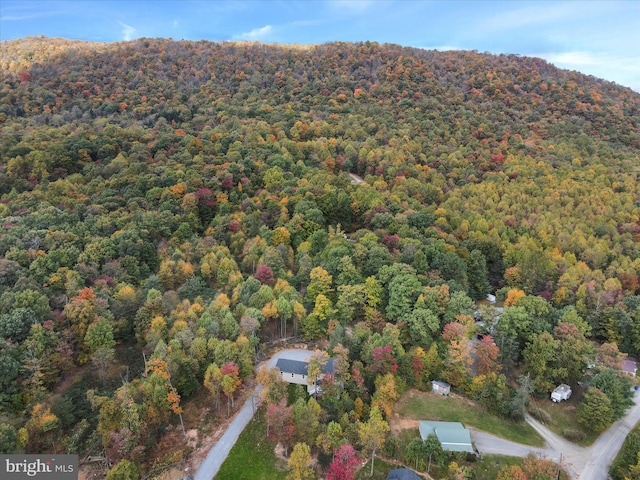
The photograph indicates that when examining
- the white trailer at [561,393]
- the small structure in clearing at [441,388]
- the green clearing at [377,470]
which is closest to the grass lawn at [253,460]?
the green clearing at [377,470]

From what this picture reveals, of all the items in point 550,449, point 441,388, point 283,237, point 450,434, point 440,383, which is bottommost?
point 550,449

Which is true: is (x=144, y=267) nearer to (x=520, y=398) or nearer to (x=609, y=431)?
(x=520, y=398)

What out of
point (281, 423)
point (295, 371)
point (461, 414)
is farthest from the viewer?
point (295, 371)

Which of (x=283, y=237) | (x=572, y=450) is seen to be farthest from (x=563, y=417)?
(x=283, y=237)

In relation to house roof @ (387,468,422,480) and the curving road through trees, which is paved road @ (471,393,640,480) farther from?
house roof @ (387,468,422,480)

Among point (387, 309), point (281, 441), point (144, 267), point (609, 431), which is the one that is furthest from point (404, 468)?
point (144, 267)

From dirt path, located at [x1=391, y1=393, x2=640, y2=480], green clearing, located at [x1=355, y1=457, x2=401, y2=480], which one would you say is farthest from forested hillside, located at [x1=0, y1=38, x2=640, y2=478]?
dirt path, located at [x1=391, y1=393, x2=640, y2=480]
